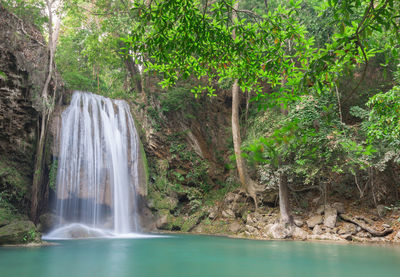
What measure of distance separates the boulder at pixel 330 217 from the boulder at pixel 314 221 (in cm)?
24

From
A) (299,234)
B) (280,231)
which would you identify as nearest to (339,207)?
(299,234)

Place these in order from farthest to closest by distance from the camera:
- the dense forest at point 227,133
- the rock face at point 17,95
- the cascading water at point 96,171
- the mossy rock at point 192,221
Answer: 1. the mossy rock at point 192,221
2. the cascading water at point 96,171
3. the rock face at point 17,95
4. the dense forest at point 227,133

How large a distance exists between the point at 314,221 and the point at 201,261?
5.91m

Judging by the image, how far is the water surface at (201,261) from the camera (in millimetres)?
5738

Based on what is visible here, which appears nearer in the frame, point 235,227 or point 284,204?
point 284,204

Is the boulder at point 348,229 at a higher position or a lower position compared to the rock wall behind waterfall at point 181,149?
lower

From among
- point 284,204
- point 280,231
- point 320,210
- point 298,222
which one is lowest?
point 280,231

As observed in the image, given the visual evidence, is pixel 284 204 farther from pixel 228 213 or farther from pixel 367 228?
pixel 228 213

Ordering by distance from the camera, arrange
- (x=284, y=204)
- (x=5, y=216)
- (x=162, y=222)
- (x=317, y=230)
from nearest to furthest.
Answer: (x=5, y=216) → (x=317, y=230) → (x=284, y=204) → (x=162, y=222)

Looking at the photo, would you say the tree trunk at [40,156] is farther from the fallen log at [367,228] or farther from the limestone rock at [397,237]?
the limestone rock at [397,237]

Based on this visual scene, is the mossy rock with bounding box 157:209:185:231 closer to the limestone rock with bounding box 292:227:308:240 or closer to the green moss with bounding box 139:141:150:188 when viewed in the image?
the green moss with bounding box 139:141:150:188

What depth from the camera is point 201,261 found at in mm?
6938

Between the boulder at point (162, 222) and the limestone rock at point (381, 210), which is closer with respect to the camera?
the limestone rock at point (381, 210)

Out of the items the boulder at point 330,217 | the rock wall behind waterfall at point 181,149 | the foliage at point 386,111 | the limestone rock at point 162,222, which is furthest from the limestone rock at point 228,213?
the foliage at point 386,111
